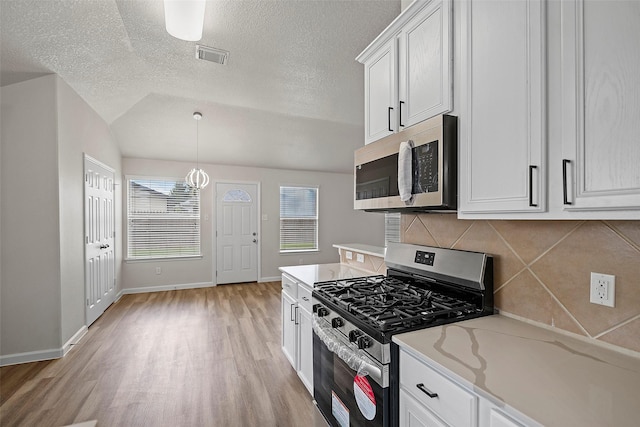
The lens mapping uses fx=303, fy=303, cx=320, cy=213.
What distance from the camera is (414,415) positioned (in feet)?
3.74

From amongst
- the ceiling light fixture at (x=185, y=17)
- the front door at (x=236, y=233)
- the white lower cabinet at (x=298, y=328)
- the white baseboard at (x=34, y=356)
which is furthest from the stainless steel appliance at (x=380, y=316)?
the front door at (x=236, y=233)

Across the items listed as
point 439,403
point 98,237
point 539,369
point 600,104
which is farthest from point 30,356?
point 600,104

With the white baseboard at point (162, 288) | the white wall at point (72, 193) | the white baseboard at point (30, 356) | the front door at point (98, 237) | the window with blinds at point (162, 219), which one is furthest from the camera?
the window with blinds at point (162, 219)

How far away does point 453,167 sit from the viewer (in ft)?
4.52

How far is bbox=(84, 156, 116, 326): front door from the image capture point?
141 inches

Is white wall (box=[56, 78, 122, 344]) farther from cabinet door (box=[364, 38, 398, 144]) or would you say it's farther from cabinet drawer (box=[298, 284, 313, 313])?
cabinet door (box=[364, 38, 398, 144])

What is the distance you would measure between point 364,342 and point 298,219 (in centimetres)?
533

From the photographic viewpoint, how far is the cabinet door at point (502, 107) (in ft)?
3.47

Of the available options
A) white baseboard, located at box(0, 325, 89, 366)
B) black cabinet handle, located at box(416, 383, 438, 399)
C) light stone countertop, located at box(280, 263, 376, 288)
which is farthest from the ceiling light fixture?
white baseboard, located at box(0, 325, 89, 366)

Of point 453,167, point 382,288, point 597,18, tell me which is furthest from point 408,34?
point 382,288

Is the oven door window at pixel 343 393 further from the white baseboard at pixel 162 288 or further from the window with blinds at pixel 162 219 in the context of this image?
the window with blinds at pixel 162 219

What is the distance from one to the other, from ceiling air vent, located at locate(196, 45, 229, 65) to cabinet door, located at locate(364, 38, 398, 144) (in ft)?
5.34

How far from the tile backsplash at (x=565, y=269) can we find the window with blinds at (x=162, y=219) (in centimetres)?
518

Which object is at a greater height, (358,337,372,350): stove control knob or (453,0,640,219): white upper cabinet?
(453,0,640,219): white upper cabinet
